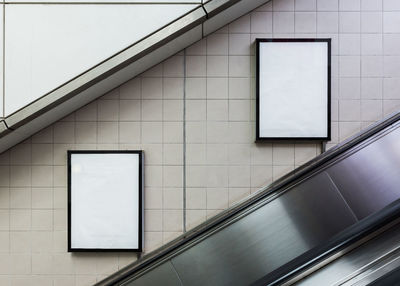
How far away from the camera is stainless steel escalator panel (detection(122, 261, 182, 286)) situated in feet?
7.72

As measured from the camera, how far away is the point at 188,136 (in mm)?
2416

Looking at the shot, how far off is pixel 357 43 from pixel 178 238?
1.96m

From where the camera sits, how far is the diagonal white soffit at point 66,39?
1954 mm

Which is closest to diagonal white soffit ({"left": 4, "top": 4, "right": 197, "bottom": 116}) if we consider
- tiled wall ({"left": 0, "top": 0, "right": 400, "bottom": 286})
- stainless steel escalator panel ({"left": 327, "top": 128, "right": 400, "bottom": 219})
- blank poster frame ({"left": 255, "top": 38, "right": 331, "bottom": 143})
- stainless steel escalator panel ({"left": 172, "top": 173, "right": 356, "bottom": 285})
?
tiled wall ({"left": 0, "top": 0, "right": 400, "bottom": 286})

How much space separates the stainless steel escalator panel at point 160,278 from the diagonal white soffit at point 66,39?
1440 millimetres

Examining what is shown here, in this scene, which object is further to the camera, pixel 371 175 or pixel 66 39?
pixel 371 175

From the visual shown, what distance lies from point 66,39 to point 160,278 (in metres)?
1.74

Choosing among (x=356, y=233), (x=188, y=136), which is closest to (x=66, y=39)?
(x=188, y=136)

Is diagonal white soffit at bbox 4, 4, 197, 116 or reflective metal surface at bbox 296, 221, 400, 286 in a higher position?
diagonal white soffit at bbox 4, 4, 197, 116

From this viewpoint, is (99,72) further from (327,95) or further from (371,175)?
(371,175)

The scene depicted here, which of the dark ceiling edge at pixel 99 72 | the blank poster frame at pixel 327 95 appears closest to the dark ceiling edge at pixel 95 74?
the dark ceiling edge at pixel 99 72

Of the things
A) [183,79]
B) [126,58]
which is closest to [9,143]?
[126,58]

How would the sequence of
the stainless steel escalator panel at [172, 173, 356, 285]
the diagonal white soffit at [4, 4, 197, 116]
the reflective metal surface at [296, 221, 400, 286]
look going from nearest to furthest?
the reflective metal surface at [296, 221, 400, 286] → the diagonal white soffit at [4, 4, 197, 116] → the stainless steel escalator panel at [172, 173, 356, 285]

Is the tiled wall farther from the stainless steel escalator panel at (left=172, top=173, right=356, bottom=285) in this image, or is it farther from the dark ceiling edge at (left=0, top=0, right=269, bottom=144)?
the dark ceiling edge at (left=0, top=0, right=269, bottom=144)
